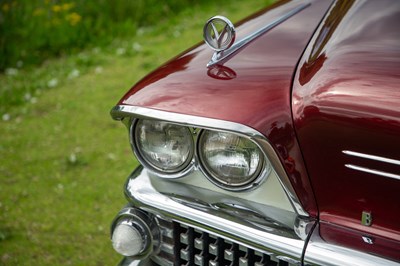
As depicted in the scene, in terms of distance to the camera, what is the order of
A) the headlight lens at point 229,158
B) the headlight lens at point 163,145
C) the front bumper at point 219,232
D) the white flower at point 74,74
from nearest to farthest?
the front bumper at point 219,232 → the headlight lens at point 229,158 → the headlight lens at point 163,145 → the white flower at point 74,74

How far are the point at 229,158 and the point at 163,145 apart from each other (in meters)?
0.22

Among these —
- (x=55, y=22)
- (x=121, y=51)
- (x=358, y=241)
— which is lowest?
(x=121, y=51)

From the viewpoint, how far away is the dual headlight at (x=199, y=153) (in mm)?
1535

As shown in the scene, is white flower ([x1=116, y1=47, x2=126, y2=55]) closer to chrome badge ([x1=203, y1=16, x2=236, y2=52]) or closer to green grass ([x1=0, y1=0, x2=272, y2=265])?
green grass ([x1=0, y1=0, x2=272, y2=265])

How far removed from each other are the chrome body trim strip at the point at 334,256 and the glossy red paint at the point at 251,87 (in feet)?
0.32

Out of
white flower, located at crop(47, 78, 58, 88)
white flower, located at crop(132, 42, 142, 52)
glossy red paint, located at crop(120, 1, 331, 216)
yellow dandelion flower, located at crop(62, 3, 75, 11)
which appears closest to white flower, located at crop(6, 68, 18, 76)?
white flower, located at crop(47, 78, 58, 88)

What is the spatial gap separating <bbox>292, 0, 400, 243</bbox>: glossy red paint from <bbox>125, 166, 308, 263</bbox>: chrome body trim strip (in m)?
0.11

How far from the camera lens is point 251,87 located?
5.08 ft

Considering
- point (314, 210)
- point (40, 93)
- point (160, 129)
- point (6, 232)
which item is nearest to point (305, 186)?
point (314, 210)

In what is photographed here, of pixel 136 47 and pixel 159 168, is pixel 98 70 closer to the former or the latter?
pixel 136 47

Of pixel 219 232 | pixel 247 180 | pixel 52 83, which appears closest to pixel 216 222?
pixel 219 232

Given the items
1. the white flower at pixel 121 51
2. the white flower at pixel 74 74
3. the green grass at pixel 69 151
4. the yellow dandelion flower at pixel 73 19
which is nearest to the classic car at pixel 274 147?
the green grass at pixel 69 151

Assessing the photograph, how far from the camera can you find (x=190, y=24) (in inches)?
225

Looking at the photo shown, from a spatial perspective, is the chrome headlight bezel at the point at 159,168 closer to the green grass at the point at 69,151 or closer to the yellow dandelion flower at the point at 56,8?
the green grass at the point at 69,151
